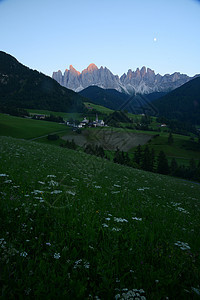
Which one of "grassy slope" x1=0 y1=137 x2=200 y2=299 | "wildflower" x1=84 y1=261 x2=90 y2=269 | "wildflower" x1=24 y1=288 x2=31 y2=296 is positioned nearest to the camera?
"wildflower" x1=24 y1=288 x2=31 y2=296

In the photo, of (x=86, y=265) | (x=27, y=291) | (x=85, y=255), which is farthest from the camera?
(x=85, y=255)

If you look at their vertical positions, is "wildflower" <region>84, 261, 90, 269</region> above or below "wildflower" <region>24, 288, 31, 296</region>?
below

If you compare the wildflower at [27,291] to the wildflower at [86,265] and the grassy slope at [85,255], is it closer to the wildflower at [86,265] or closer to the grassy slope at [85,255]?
the grassy slope at [85,255]

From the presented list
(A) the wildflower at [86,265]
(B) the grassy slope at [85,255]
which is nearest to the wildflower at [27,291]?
(B) the grassy slope at [85,255]

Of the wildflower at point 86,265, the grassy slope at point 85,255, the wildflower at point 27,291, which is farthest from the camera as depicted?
the wildflower at point 86,265

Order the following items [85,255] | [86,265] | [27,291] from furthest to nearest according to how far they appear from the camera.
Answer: [85,255], [86,265], [27,291]

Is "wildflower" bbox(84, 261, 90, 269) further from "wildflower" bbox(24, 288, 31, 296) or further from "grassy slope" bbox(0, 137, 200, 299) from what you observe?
"wildflower" bbox(24, 288, 31, 296)

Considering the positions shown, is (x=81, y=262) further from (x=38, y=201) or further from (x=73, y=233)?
(x=38, y=201)

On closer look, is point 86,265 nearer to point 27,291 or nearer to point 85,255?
point 85,255

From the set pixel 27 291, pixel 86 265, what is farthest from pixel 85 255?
pixel 27 291

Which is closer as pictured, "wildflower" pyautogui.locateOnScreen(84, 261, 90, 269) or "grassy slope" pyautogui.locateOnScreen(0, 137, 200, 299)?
"grassy slope" pyautogui.locateOnScreen(0, 137, 200, 299)

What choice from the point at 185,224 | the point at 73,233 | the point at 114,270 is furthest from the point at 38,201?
the point at 185,224

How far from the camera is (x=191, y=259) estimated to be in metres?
3.70

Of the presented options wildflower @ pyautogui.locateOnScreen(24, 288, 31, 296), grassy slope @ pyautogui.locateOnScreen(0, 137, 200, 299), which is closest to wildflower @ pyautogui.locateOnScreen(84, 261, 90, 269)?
grassy slope @ pyautogui.locateOnScreen(0, 137, 200, 299)
